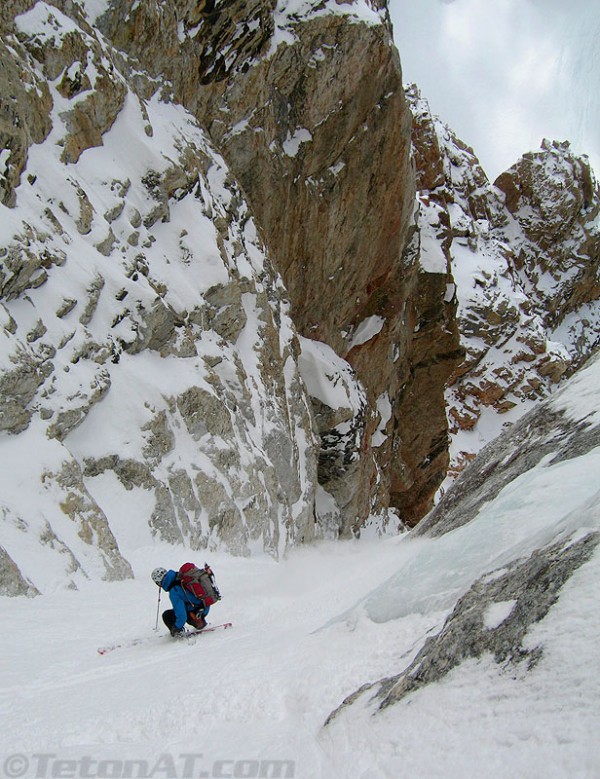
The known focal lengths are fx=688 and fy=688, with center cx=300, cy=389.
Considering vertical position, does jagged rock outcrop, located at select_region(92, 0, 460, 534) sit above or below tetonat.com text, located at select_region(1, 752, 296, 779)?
above

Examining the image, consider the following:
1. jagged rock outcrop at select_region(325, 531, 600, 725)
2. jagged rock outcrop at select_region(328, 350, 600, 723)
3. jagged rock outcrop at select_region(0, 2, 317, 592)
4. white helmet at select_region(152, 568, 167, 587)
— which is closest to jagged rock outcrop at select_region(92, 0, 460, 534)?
jagged rock outcrop at select_region(0, 2, 317, 592)

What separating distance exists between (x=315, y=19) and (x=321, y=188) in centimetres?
677

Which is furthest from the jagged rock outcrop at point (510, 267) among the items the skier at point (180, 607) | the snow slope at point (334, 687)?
the snow slope at point (334, 687)

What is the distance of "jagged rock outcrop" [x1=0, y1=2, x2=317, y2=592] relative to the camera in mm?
13359

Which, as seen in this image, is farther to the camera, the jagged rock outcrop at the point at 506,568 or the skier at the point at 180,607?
the skier at the point at 180,607

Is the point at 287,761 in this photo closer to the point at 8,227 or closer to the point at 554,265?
the point at 8,227

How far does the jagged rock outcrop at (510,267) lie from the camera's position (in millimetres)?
68812

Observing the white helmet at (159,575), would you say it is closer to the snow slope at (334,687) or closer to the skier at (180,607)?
the skier at (180,607)

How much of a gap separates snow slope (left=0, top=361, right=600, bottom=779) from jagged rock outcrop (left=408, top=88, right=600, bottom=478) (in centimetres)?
4090

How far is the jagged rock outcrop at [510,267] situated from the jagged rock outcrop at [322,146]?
1115 centimetres

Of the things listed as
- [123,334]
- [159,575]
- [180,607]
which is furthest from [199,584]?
[123,334]

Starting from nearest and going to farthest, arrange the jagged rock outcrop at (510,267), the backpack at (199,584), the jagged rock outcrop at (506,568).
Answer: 1. the jagged rock outcrop at (506,568)
2. the backpack at (199,584)
3. the jagged rock outcrop at (510,267)

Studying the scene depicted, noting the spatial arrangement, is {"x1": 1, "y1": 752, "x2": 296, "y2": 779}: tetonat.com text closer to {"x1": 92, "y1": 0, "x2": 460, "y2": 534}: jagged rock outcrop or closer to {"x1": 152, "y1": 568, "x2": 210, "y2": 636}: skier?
{"x1": 152, "y1": 568, "x2": 210, "y2": 636}: skier

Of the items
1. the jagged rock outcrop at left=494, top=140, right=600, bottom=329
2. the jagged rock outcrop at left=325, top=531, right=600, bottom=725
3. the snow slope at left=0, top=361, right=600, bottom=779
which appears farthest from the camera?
the jagged rock outcrop at left=494, top=140, right=600, bottom=329
